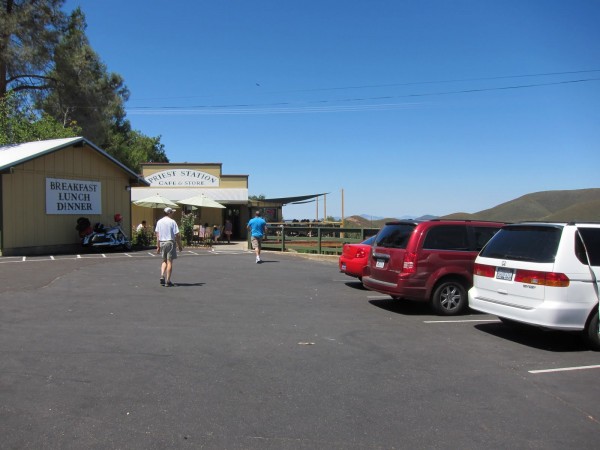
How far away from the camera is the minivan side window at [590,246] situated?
6.57 metres

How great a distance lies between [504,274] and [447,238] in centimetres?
206

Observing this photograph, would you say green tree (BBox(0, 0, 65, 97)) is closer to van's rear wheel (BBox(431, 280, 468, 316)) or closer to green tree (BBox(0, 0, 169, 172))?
green tree (BBox(0, 0, 169, 172))

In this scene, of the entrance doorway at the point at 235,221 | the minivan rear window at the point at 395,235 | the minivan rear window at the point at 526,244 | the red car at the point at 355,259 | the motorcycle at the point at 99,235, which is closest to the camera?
the minivan rear window at the point at 526,244

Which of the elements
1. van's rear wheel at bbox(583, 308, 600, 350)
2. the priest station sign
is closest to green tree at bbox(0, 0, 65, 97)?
the priest station sign

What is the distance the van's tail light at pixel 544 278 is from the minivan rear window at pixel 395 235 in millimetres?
2534

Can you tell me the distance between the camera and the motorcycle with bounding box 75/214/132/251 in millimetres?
20172

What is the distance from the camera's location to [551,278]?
6.41m

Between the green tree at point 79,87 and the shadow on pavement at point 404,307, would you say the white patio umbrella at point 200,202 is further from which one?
the shadow on pavement at point 404,307

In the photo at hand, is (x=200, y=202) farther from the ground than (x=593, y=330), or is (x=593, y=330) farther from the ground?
(x=200, y=202)

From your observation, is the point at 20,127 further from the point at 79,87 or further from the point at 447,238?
the point at 447,238

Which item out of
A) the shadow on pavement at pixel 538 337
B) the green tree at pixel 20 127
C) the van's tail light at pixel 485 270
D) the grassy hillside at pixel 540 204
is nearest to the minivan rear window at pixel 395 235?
the van's tail light at pixel 485 270

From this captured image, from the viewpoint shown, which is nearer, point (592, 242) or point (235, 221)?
point (592, 242)

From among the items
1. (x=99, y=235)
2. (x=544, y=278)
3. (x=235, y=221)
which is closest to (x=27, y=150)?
(x=99, y=235)

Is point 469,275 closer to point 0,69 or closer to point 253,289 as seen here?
point 253,289
